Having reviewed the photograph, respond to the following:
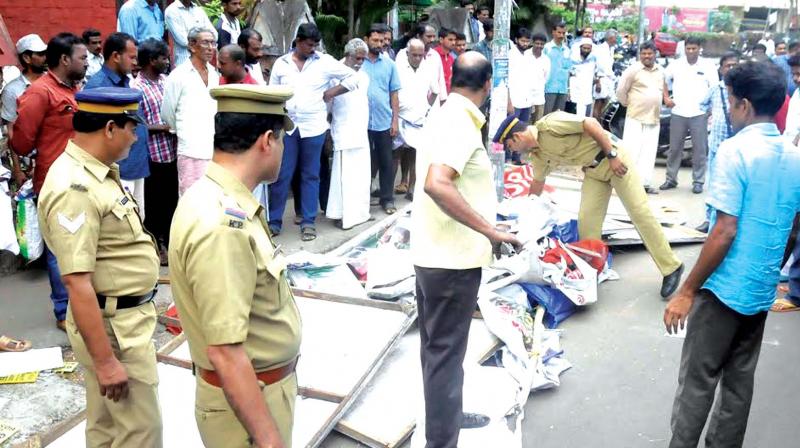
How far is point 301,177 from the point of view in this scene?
6941mm

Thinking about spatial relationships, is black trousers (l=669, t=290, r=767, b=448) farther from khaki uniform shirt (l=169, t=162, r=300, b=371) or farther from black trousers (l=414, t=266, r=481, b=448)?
khaki uniform shirt (l=169, t=162, r=300, b=371)

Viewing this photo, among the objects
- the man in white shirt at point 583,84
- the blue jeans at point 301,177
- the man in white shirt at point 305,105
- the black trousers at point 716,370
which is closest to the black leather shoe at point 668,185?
the man in white shirt at point 583,84

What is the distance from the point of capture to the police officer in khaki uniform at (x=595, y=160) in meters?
5.50

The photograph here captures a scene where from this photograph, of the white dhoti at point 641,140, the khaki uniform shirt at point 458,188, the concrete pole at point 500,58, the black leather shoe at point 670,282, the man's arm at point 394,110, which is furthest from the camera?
the white dhoti at point 641,140

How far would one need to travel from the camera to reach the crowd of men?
1979mm

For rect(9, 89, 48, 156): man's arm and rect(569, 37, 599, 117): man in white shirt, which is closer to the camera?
rect(9, 89, 48, 156): man's arm

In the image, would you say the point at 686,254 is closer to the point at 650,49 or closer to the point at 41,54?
the point at 650,49

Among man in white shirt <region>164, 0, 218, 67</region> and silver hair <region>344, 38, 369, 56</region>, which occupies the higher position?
man in white shirt <region>164, 0, 218, 67</region>

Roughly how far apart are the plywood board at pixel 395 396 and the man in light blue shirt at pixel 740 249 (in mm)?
1381

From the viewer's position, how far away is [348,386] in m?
3.91

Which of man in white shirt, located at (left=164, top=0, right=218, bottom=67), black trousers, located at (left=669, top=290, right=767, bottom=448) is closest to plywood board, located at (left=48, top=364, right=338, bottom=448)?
black trousers, located at (left=669, top=290, right=767, bottom=448)

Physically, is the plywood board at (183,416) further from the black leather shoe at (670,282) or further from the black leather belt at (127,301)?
the black leather shoe at (670,282)

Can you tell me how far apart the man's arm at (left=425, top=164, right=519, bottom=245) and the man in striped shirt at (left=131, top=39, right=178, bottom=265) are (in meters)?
3.31

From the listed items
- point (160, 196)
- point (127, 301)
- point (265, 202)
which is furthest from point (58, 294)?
point (127, 301)
